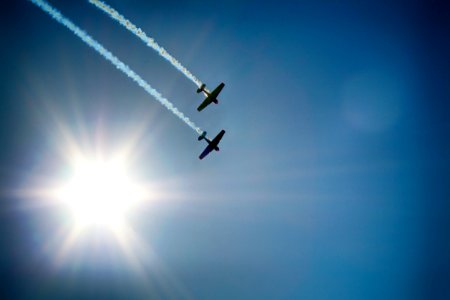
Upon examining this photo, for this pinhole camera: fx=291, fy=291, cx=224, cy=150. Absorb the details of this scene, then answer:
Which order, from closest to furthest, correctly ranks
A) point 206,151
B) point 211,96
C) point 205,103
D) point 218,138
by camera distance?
1. point 211,96
2. point 205,103
3. point 218,138
4. point 206,151

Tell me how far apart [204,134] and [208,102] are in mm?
3269

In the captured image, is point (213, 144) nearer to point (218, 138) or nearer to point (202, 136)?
point (218, 138)

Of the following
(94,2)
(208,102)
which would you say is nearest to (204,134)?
(208,102)

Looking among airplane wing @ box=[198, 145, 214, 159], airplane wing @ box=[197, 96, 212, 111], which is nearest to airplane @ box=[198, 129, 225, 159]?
airplane wing @ box=[198, 145, 214, 159]

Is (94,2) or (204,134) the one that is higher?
(94,2)

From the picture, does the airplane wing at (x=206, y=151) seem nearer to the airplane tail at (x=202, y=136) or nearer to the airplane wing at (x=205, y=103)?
the airplane tail at (x=202, y=136)

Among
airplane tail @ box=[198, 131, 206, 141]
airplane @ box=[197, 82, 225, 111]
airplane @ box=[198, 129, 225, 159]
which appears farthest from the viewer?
airplane @ box=[198, 129, 225, 159]

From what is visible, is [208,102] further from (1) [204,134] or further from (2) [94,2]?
(2) [94,2]

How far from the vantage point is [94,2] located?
790 inches

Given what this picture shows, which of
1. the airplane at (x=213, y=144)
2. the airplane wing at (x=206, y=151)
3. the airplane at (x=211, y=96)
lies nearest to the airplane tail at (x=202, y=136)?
the airplane at (x=213, y=144)

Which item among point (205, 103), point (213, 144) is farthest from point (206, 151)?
point (205, 103)

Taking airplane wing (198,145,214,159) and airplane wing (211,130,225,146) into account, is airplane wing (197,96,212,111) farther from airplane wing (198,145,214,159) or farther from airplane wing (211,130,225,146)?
airplane wing (198,145,214,159)

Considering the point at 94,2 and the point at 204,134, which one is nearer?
the point at 94,2

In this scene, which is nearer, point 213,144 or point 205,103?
point 205,103
